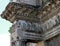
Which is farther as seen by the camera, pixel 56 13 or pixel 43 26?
pixel 43 26

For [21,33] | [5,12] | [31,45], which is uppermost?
[5,12]

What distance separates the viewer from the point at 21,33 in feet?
24.4

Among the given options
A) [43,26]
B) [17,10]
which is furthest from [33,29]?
[17,10]

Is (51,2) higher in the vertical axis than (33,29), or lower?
higher

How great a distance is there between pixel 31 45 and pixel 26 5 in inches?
62.5

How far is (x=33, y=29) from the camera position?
7762mm

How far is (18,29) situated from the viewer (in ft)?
24.4

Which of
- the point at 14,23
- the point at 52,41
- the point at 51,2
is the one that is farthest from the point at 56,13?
the point at 14,23

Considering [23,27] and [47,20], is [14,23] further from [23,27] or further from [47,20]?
[47,20]

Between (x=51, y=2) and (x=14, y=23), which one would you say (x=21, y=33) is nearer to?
(x=14, y=23)

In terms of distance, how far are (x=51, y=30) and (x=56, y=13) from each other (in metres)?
0.63

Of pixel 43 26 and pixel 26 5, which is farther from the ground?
pixel 26 5

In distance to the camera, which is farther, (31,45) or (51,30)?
(31,45)

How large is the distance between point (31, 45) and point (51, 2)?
1.96 meters
